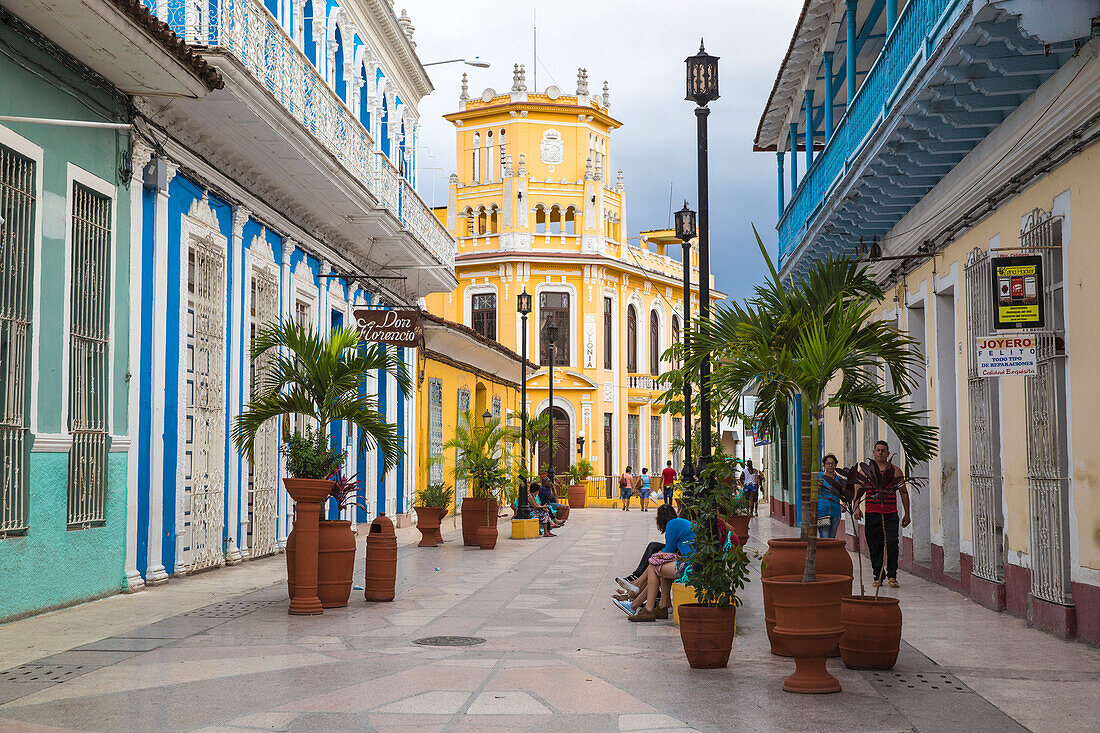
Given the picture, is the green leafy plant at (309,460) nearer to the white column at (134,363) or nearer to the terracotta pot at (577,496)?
the white column at (134,363)

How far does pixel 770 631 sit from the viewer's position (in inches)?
329

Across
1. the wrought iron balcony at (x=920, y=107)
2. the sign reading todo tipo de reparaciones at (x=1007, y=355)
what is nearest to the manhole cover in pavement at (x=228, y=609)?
the sign reading todo tipo de reparaciones at (x=1007, y=355)

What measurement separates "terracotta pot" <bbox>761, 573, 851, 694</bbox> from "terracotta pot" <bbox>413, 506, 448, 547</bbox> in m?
13.7

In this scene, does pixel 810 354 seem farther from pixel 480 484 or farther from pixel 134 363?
pixel 480 484

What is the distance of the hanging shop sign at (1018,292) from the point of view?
9.88 m

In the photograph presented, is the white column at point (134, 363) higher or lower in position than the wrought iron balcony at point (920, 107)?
lower

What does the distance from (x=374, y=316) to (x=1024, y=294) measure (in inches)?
374

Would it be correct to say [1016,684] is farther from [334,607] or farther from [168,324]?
[168,324]

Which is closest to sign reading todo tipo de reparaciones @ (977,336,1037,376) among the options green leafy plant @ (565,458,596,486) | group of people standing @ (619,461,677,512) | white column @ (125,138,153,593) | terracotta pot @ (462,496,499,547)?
white column @ (125,138,153,593)

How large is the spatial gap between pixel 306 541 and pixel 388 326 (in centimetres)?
A: 613

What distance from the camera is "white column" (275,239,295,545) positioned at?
17422 millimetres

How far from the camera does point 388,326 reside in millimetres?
16828

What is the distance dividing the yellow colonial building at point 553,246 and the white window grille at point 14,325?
36.0 meters

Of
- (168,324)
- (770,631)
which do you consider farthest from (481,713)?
(168,324)
